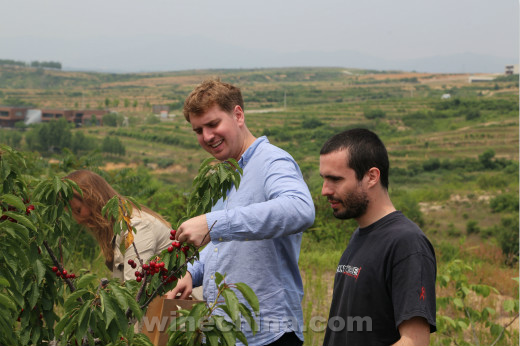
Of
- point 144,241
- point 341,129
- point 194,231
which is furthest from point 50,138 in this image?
point 194,231

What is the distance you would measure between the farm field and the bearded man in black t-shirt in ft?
12.7

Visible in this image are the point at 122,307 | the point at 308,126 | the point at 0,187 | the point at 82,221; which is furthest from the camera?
the point at 308,126

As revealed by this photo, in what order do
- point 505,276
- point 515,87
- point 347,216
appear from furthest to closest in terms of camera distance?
point 515,87
point 505,276
point 347,216

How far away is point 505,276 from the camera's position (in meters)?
8.93

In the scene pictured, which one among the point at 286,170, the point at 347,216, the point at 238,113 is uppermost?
the point at 238,113

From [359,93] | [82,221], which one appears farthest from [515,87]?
[82,221]

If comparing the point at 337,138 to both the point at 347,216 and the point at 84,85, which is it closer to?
the point at 347,216

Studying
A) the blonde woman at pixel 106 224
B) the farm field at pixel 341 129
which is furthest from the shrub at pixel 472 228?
the blonde woman at pixel 106 224

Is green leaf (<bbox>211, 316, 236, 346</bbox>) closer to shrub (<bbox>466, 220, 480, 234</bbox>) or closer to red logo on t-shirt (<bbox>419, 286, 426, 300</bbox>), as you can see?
red logo on t-shirt (<bbox>419, 286, 426, 300</bbox>)

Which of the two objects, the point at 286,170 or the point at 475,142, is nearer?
the point at 286,170

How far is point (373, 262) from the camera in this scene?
183cm

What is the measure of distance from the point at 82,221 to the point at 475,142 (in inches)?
2010

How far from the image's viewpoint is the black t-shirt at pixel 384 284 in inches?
66.5

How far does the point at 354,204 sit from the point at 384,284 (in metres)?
0.29
